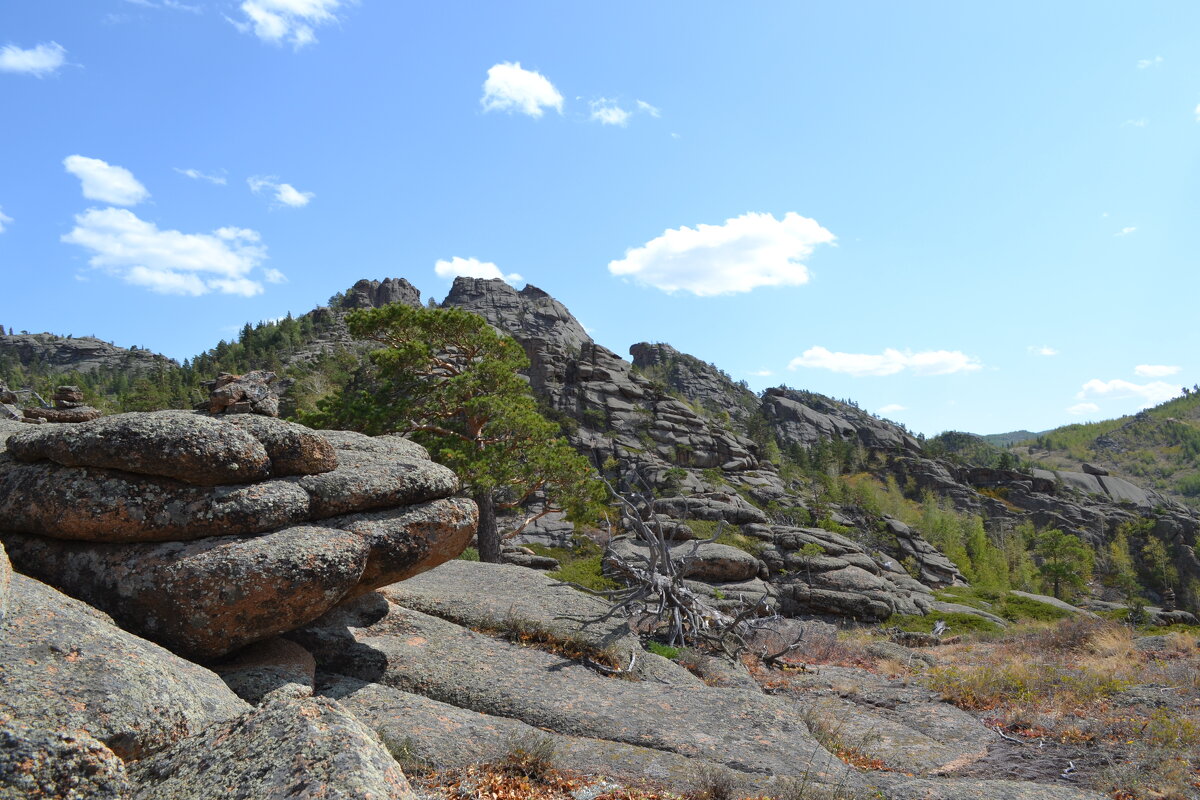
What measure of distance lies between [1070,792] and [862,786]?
3293mm

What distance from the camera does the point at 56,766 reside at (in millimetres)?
4473

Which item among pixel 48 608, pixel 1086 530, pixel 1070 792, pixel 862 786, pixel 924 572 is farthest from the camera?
pixel 1086 530

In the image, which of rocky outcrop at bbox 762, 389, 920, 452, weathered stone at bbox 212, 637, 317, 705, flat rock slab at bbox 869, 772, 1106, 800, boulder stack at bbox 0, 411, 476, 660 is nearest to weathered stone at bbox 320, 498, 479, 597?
boulder stack at bbox 0, 411, 476, 660

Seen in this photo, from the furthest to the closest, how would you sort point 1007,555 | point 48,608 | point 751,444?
point 751,444 < point 1007,555 < point 48,608

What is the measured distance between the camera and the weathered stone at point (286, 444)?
9039 millimetres

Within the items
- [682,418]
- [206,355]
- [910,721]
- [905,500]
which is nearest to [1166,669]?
[910,721]

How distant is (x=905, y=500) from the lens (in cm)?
11300

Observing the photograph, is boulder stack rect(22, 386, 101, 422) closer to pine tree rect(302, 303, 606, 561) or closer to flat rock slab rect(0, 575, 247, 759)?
flat rock slab rect(0, 575, 247, 759)

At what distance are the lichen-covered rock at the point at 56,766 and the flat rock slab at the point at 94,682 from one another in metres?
0.13

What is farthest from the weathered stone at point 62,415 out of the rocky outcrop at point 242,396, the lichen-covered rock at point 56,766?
the lichen-covered rock at point 56,766

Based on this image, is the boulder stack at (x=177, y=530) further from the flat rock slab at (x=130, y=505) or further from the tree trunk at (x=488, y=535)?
the tree trunk at (x=488, y=535)

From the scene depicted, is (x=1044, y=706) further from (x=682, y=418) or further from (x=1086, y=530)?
(x=1086, y=530)

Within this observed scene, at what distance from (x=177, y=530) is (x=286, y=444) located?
169cm

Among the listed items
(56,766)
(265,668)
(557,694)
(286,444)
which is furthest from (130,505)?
(557,694)
